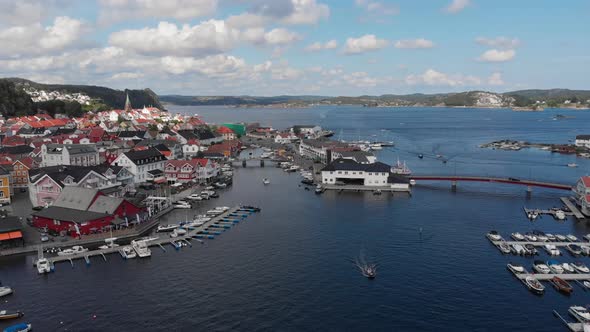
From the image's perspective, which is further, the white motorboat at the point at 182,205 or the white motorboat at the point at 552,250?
the white motorboat at the point at 182,205

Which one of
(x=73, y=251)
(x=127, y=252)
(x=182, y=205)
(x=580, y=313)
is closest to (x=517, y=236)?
(x=580, y=313)

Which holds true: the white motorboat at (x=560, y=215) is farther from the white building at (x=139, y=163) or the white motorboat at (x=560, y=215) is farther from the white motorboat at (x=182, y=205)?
the white building at (x=139, y=163)

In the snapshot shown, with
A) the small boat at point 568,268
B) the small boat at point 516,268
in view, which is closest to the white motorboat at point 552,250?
the small boat at point 568,268

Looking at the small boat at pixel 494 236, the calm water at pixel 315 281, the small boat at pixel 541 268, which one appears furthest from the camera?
the small boat at pixel 494 236

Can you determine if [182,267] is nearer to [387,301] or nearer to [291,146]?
[387,301]

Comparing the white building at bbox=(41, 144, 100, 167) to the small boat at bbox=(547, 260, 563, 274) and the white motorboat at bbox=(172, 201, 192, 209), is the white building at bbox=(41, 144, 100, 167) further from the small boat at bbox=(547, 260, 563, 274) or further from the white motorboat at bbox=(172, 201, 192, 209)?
the small boat at bbox=(547, 260, 563, 274)

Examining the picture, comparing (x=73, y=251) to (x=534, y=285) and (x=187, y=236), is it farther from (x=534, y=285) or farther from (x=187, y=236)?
(x=534, y=285)

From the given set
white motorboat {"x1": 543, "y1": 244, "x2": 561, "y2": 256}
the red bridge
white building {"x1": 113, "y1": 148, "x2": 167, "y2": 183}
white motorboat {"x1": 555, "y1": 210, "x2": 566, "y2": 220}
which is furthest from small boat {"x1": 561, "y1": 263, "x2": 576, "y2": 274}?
white building {"x1": 113, "y1": 148, "x2": 167, "y2": 183}
